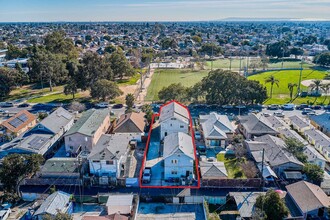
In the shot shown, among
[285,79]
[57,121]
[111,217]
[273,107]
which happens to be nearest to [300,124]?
[273,107]

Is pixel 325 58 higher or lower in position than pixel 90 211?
higher

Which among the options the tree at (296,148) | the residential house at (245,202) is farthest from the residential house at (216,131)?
the residential house at (245,202)

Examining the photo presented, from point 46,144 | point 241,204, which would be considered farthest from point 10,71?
point 241,204

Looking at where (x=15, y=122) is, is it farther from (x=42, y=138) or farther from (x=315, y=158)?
(x=315, y=158)

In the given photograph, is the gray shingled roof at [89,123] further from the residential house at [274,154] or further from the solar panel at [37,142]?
the residential house at [274,154]

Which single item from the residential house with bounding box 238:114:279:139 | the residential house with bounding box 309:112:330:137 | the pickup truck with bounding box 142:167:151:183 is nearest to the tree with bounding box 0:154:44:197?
the pickup truck with bounding box 142:167:151:183

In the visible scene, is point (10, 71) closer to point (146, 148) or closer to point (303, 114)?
point (146, 148)
